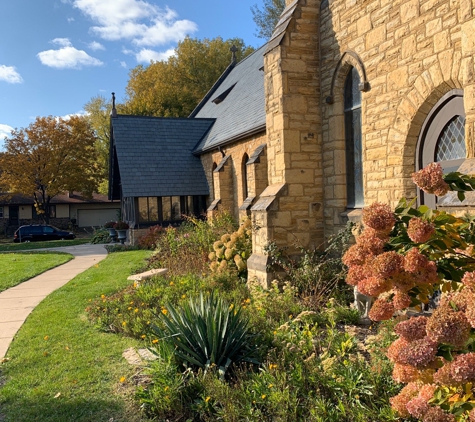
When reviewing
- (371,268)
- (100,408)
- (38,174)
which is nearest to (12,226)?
(38,174)

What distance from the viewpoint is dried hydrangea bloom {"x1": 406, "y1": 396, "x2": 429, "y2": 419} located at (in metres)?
2.25

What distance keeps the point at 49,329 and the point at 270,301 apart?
364 centimetres

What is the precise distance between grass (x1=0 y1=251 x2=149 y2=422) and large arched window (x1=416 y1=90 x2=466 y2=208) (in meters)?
5.22

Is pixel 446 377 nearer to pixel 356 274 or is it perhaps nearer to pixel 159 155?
pixel 356 274

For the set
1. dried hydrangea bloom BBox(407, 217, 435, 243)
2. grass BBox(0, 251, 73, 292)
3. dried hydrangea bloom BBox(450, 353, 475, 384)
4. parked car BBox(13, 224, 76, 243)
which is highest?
dried hydrangea bloom BBox(407, 217, 435, 243)

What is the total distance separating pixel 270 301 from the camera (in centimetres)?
639

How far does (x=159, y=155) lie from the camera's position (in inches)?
787

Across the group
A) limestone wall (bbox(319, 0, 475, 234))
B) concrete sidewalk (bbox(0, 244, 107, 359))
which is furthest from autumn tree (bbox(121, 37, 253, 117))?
limestone wall (bbox(319, 0, 475, 234))

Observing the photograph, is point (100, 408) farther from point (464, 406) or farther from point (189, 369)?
point (464, 406)

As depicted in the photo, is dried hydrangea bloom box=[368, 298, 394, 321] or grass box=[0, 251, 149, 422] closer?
dried hydrangea bloom box=[368, 298, 394, 321]

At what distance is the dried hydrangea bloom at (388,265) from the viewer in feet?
7.60

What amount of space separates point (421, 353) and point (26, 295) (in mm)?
9646

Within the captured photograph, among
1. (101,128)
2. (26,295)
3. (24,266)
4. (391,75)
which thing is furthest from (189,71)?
(391,75)

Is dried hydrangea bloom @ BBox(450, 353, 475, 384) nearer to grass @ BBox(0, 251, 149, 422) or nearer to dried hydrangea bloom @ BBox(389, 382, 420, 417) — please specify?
dried hydrangea bloom @ BBox(389, 382, 420, 417)
